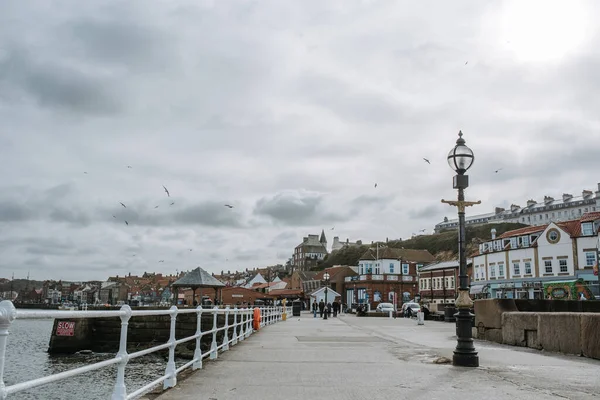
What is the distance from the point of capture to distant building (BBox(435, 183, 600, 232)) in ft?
428

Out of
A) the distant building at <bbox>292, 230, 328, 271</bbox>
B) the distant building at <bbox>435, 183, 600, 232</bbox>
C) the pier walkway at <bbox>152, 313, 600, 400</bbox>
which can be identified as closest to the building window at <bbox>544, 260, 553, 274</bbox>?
the pier walkway at <bbox>152, 313, 600, 400</bbox>

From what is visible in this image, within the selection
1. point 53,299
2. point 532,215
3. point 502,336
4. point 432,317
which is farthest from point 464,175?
point 53,299

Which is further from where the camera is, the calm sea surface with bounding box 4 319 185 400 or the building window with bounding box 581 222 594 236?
the building window with bounding box 581 222 594 236

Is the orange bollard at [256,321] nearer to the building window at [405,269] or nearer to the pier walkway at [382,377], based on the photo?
the pier walkway at [382,377]

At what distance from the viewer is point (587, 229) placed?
5109cm

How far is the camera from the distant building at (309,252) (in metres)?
182

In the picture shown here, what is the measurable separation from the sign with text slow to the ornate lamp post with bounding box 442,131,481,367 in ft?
95.1

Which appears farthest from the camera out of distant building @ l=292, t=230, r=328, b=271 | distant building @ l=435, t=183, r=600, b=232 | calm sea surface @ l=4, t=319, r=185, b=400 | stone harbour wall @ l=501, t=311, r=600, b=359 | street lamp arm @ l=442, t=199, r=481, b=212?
distant building @ l=292, t=230, r=328, b=271

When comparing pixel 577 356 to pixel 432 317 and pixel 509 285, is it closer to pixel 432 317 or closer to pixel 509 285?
pixel 432 317

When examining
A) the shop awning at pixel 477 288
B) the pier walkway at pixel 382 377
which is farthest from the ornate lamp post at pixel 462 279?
the shop awning at pixel 477 288

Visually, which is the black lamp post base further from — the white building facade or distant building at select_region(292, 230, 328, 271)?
distant building at select_region(292, 230, 328, 271)

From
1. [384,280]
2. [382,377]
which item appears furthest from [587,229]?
[382,377]

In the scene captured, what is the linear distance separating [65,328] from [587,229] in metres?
47.6

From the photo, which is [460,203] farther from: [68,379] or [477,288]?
[477,288]
